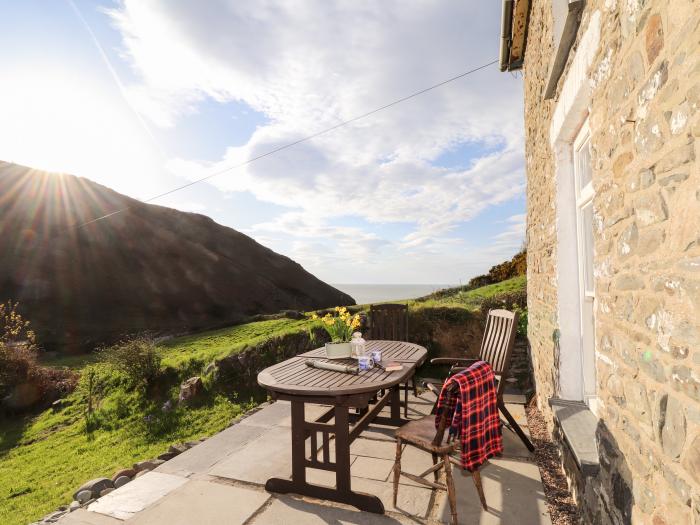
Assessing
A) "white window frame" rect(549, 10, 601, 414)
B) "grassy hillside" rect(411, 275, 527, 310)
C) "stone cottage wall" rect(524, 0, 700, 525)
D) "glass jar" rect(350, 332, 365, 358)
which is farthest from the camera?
"grassy hillside" rect(411, 275, 527, 310)

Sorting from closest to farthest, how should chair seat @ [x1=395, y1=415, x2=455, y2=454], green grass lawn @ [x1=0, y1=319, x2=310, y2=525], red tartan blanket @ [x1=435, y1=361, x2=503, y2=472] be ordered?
1. red tartan blanket @ [x1=435, y1=361, x2=503, y2=472]
2. chair seat @ [x1=395, y1=415, x2=455, y2=454]
3. green grass lawn @ [x1=0, y1=319, x2=310, y2=525]

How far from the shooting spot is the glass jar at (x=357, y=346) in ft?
11.1

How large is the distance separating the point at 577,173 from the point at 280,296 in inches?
962

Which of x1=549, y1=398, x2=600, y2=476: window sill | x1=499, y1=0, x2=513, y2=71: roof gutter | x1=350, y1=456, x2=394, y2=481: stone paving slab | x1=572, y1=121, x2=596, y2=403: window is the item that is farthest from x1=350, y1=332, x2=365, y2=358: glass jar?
x1=499, y1=0, x2=513, y2=71: roof gutter

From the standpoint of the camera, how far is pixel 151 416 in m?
6.09

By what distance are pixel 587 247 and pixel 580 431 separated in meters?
1.31

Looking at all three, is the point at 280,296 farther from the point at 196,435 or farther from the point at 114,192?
the point at 196,435

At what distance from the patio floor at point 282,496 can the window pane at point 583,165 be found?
2.18m

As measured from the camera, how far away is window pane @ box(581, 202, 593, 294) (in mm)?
3006

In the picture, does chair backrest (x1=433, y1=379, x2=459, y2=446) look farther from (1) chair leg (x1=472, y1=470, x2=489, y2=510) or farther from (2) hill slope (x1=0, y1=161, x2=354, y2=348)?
(2) hill slope (x1=0, y1=161, x2=354, y2=348)

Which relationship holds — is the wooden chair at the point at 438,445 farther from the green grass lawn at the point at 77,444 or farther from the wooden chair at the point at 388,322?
the green grass lawn at the point at 77,444

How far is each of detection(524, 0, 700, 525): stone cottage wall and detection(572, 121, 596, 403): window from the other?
A: 1.08m

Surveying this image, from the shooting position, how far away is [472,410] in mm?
2287

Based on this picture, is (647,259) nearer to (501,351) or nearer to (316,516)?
(501,351)
